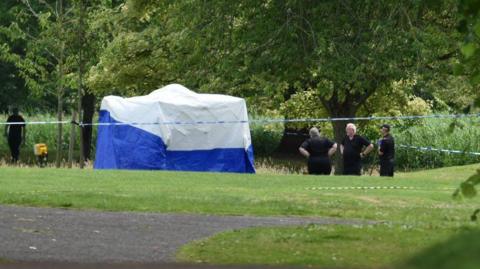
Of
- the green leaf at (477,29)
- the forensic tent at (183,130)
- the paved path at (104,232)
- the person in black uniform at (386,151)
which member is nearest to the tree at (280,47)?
the forensic tent at (183,130)

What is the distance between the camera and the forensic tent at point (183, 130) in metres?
30.1

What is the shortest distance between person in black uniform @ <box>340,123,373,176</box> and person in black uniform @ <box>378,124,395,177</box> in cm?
43

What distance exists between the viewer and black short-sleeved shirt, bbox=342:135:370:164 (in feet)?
85.4

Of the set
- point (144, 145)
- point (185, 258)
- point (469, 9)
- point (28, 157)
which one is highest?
point (469, 9)

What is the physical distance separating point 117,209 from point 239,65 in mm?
16202

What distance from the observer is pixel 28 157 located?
47219 mm

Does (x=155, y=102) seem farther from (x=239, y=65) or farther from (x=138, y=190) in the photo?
(x=138, y=190)

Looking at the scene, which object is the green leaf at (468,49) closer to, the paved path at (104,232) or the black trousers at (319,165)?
the paved path at (104,232)

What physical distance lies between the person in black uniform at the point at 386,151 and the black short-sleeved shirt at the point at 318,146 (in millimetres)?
1213

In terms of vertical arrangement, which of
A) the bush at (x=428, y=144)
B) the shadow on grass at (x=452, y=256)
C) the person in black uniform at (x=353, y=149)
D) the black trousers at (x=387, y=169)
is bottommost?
the bush at (x=428, y=144)

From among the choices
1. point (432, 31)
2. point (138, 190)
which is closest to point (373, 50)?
point (432, 31)

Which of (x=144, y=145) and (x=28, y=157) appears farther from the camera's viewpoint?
(x=28, y=157)

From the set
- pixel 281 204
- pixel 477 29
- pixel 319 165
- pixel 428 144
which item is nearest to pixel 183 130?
pixel 319 165

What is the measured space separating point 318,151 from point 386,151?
5.14 feet
